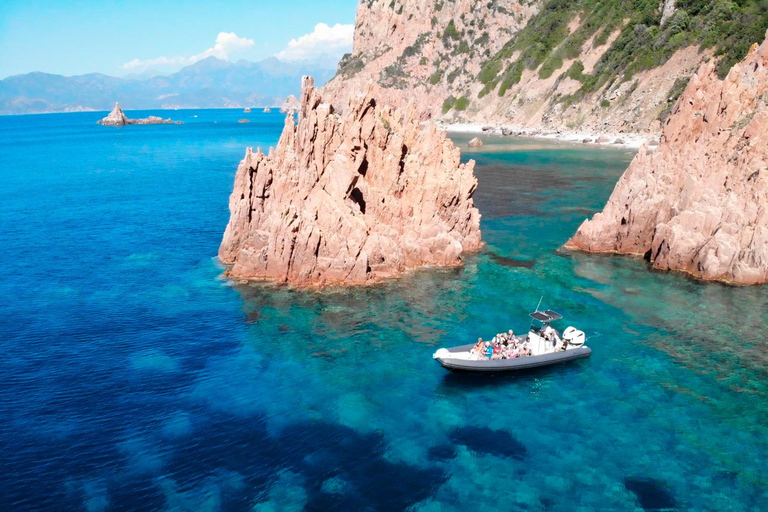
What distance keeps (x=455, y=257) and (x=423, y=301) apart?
35.8 ft

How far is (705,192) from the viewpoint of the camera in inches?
2176

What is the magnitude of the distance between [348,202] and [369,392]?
23863 millimetres

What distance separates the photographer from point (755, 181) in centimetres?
5278

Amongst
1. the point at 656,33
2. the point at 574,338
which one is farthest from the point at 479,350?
the point at 656,33

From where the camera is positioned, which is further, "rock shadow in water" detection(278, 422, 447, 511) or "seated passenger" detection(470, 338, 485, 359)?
"seated passenger" detection(470, 338, 485, 359)

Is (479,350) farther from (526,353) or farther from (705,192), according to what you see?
(705,192)

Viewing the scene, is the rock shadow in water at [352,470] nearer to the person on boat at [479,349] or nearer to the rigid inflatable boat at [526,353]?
the rigid inflatable boat at [526,353]

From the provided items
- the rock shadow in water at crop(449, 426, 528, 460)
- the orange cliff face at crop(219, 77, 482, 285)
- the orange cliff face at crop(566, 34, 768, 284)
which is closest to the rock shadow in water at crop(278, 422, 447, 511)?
the rock shadow in water at crop(449, 426, 528, 460)

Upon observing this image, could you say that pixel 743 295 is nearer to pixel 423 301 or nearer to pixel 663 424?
pixel 663 424

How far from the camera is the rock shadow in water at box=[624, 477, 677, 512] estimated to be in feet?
85.8

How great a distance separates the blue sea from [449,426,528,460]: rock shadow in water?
118 millimetres

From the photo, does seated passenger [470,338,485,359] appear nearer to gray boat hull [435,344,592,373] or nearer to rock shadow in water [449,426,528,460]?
gray boat hull [435,344,592,373]

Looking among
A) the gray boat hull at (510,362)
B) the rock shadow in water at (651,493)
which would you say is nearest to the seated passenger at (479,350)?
the gray boat hull at (510,362)

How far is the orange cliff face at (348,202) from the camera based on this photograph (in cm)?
5275
